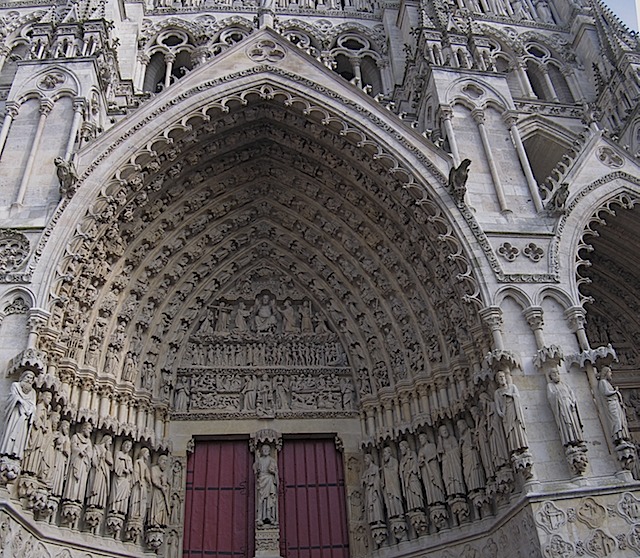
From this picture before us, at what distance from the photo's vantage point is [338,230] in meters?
10.4

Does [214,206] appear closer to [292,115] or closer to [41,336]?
[292,115]

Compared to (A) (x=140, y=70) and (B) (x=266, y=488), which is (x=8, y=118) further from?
(B) (x=266, y=488)

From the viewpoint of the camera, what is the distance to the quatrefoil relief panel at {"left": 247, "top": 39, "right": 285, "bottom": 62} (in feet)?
34.2

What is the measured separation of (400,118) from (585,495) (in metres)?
5.77

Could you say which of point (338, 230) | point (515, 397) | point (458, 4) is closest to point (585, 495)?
point (515, 397)

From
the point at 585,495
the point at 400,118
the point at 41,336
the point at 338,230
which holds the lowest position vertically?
the point at 585,495

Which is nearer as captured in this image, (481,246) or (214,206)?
(481,246)

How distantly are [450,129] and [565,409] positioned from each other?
4.67m

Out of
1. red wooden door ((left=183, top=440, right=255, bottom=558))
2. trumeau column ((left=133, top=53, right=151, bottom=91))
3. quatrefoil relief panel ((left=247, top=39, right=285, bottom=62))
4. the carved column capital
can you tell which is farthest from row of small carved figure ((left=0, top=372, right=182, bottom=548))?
trumeau column ((left=133, top=53, right=151, bottom=91))

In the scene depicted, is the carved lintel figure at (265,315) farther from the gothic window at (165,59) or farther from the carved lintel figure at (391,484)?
the gothic window at (165,59)

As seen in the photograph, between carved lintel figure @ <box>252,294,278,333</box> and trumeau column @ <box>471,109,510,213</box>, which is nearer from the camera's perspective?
trumeau column @ <box>471,109,510,213</box>

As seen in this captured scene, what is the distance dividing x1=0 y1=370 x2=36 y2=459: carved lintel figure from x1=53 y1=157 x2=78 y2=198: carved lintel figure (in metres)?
2.56

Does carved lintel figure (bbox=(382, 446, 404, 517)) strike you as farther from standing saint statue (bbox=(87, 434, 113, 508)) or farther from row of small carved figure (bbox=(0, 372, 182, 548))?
standing saint statue (bbox=(87, 434, 113, 508))

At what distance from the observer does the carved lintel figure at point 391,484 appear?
8375 mm
